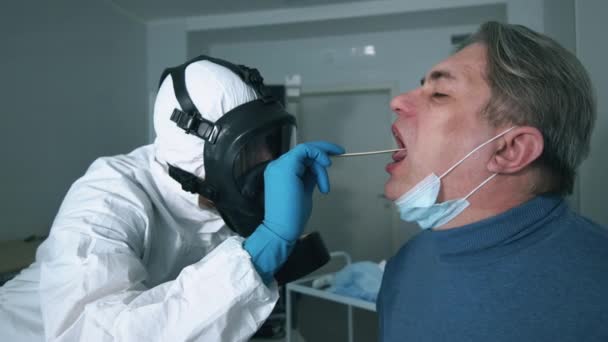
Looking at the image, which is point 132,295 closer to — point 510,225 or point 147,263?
point 147,263

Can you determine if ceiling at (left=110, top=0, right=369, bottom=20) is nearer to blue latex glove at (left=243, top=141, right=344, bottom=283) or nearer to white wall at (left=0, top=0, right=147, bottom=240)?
white wall at (left=0, top=0, right=147, bottom=240)

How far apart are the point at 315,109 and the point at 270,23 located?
1.05 metres

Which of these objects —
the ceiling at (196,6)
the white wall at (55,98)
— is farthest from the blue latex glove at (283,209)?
the ceiling at (196,6)

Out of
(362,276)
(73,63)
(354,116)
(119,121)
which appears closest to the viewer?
(362,276)

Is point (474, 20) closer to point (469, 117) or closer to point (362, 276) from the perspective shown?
point (362, 276)

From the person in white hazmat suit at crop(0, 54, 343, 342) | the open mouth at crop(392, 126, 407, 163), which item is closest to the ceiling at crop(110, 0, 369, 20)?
the person in white hazmat suit at crop(0, 54, 343, 342)

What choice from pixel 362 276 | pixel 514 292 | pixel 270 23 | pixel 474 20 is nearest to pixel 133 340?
pixel 514 292

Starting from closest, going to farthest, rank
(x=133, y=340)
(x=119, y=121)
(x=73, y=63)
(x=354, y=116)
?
(x=133, y=340)
(x=73, y=63)
(x=119, y=121)
(x=354, y=116)

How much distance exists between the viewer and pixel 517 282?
80cm

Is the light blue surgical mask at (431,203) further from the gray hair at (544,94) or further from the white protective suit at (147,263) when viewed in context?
the white protective suit at (147,263)

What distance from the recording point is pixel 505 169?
34.0 inches

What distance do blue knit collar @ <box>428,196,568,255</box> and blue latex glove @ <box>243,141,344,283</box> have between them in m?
0.40

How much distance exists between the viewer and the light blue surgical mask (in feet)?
3.01

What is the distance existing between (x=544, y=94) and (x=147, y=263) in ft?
3.81
